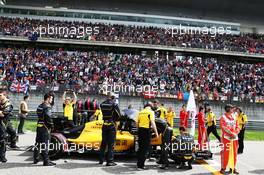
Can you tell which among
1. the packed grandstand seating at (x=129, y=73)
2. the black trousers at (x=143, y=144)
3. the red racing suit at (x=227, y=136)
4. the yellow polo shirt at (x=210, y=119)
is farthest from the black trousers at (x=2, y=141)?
the packed grandstand seating at (x=129, y=73)

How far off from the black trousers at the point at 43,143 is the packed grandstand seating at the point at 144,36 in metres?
30.9

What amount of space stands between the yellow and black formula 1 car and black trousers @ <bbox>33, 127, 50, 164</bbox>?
0.64 metres

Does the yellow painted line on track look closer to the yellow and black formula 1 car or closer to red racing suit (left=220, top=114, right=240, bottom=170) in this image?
red racing suit (left=220, top=114, right=240, bottom=170)

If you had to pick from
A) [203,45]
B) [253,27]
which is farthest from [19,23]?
[253,27]

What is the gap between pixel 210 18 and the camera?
49.3 meters

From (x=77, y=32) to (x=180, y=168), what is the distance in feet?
109

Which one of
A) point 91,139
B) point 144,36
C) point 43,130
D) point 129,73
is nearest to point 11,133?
point 43,130

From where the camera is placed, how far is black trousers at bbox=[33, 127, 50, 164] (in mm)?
8898

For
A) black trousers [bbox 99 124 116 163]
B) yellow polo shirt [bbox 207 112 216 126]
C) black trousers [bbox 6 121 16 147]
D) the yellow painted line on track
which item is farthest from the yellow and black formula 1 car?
yellow polo shirt [bbox 207 112 216 126]

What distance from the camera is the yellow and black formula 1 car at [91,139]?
9711mm

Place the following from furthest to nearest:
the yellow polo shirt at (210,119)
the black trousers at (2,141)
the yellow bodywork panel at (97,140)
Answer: the yellow polo shirt at (210,119) < the yellow bodywork panel at (97,140) < the black trousers at (2,141)

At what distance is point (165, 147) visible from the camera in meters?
9.24

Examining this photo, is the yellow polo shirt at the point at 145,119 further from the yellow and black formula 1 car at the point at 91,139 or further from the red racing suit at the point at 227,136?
the red racing suit at the point at 227,136

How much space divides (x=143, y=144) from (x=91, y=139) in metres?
1.58
